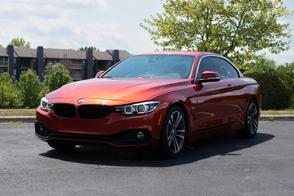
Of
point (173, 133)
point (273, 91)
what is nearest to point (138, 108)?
point (173, 133)

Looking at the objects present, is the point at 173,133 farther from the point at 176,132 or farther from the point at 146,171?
the point at 146,171

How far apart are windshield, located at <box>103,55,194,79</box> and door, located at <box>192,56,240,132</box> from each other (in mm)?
246

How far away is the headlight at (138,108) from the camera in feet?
23.9

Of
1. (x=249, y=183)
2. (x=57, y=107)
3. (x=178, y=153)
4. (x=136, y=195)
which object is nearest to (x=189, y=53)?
(x=178, y=153)

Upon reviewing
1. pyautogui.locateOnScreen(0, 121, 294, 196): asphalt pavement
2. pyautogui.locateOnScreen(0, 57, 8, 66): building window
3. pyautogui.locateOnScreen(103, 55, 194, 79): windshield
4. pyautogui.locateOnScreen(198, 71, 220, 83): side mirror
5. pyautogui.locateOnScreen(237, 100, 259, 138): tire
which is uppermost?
pyautogui.locateOnScreen(0, 57, 8, 66): building window

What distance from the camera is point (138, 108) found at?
24.1ft

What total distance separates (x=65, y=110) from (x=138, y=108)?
0.97 m

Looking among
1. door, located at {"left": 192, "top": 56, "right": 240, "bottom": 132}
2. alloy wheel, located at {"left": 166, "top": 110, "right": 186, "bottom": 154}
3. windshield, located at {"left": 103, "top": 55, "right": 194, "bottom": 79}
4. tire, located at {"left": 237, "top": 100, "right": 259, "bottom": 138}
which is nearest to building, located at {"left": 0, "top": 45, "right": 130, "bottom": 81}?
tire, located at {"left": 237, "top": 100, "right": 259, "bottom": 138}

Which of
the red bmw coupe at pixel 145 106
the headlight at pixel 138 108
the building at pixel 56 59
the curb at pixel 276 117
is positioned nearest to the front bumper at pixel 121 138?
the red bmw coupe at pixel 145 106

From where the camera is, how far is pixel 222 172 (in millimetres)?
6879

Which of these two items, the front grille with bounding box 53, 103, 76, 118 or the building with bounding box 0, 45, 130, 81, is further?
the building with bounding box 0, 45, 130, 81

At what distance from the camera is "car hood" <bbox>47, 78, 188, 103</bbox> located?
7.40 metres

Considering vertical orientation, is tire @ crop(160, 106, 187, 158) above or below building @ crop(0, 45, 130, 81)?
below

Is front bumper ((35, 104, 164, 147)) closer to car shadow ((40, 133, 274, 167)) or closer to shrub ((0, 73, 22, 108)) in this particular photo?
car shadow ((40, 133, 274, 167))
